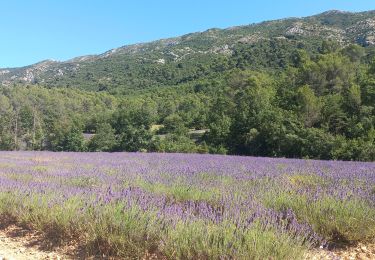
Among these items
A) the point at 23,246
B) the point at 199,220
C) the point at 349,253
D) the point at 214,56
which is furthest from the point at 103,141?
the point at 214,56

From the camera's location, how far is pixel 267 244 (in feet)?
8.91

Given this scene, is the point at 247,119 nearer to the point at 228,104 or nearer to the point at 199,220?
the point at 228,104

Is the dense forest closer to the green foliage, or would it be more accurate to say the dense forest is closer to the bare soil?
the green foliage

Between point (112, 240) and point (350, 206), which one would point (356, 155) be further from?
point (112, 240)

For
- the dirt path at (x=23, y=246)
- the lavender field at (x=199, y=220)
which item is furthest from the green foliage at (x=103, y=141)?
the dirt path at (x=23, y=246)

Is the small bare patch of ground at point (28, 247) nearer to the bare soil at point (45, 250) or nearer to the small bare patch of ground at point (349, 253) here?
the bare soil at point (45, 250)

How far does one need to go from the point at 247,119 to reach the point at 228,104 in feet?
41.0

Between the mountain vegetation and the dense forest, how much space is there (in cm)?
8

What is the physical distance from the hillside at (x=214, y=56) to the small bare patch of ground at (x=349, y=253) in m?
71.8

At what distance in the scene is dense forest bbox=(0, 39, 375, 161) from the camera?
22.0 m

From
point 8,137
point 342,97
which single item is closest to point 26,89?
point 8,137

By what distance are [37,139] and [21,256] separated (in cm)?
4297

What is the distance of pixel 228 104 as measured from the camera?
3956 centimetres

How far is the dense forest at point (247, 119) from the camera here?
72.2ft
